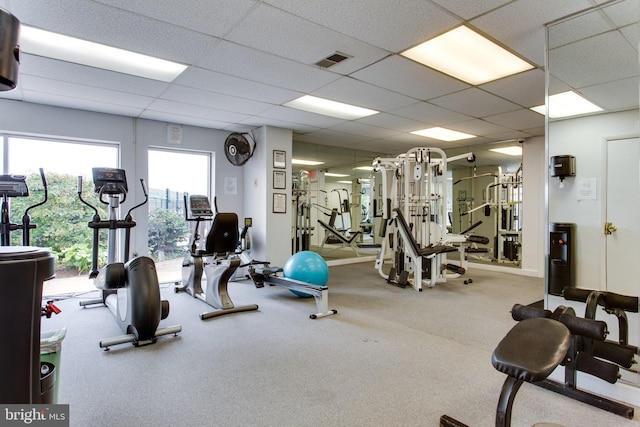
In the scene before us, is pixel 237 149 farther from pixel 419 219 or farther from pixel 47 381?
pixel 47 381

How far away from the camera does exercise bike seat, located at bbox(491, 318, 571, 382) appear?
1.20 m

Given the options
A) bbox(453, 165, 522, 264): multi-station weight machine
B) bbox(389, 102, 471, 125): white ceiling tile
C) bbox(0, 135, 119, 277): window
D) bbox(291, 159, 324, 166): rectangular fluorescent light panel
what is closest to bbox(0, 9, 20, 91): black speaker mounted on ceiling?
bbox(389, 102, 471, 125): white ceiling tile

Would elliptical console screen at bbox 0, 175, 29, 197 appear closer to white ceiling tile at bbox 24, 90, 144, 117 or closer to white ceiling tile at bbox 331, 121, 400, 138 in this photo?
white ceiling tile at bbox 24, 90, 144, 117

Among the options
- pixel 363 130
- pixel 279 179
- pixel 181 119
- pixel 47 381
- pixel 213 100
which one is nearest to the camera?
pixel 47 381

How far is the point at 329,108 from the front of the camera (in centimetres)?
466

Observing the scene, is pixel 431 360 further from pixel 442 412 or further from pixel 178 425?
pixel 178 425

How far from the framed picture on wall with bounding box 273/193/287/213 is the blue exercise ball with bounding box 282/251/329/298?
1445 millimetres

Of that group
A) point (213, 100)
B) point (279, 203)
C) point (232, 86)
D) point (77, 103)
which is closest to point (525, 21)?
point (232, 86)

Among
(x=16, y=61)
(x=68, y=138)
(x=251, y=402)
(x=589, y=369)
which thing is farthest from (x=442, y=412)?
(x=68, y=138)

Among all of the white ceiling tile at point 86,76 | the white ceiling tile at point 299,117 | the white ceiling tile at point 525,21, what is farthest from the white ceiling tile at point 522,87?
the white ceiling tile at point 86,76

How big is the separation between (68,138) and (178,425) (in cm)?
436

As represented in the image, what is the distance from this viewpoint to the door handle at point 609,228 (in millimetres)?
2697

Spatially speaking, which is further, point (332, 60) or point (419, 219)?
point (419, 219)

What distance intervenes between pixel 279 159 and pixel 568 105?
13.1 ft
